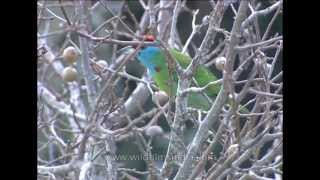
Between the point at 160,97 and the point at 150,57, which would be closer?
the point at 160,97

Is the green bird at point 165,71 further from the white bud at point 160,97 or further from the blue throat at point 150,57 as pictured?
the white bud at point 160,97

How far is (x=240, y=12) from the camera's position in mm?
1502

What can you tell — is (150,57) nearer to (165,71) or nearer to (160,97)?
(165,71)

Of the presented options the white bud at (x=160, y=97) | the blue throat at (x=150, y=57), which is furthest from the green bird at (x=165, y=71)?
the white bud at (x=160, y=97)

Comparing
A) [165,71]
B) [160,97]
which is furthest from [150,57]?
[160,97]

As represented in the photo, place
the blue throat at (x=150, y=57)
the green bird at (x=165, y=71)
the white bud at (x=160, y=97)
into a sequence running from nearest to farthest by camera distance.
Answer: the white bud at (x=160, y=97), the green bird at (x=165, y=71), the blue throat at (x=150, y=57)

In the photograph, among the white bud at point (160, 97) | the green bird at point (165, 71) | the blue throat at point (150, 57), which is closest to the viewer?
the white bud at point (160, 97)

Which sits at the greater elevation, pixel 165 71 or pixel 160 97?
pixel 165 71

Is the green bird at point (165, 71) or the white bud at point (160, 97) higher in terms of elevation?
the green bird at point (165, 71)
